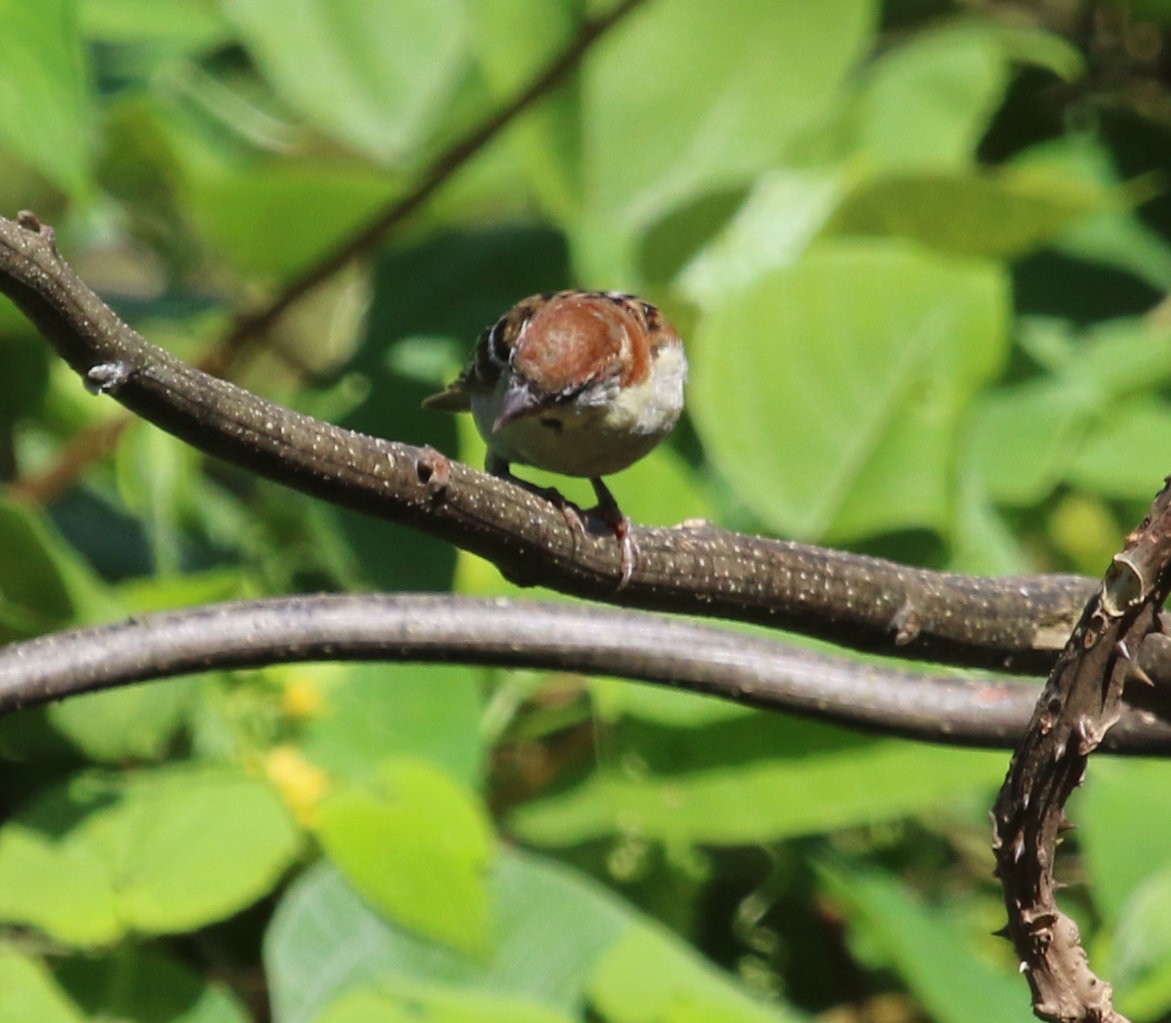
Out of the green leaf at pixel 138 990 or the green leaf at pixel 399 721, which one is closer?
the green leaf at pixel 138 990

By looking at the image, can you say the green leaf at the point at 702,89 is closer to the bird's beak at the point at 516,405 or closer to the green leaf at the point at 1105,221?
the green leaf at the point at 1105,221

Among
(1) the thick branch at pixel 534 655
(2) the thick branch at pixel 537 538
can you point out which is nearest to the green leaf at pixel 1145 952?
(1) the thick branch at pixel 534 655

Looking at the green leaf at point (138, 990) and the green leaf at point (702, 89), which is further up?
the green leaf at point (702, 89)

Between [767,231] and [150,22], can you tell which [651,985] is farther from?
[150,22]

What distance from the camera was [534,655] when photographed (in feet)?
5.05

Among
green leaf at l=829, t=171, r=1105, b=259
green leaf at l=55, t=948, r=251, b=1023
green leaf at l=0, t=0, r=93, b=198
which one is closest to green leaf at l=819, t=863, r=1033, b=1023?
green leaf at l=55, t=948, r=251, b=1023

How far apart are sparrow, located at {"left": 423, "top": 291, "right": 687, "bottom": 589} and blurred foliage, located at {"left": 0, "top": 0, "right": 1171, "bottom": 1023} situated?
0.13 meters

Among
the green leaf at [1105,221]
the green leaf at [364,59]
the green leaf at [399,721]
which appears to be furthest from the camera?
the green leaf at [1105,221]

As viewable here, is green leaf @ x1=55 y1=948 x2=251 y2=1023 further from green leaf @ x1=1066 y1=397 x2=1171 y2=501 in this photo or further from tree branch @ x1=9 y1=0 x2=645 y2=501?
green leaf @ x1=1066 y1=397 x2=1171 y2=501

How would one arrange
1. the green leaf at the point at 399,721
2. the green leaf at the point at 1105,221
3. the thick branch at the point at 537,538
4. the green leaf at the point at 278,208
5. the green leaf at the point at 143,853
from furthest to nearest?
the green leaf at the point at 1105,221, the green leaf at the point at 278,208, the green leaf at the point at 399,721, the green leaf at the point at 143,853, the thick branch at the point at 537,538

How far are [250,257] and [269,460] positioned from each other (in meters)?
1.64

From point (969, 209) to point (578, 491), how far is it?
776 mm

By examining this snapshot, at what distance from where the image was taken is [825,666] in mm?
1659

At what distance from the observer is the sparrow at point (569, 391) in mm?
2066
